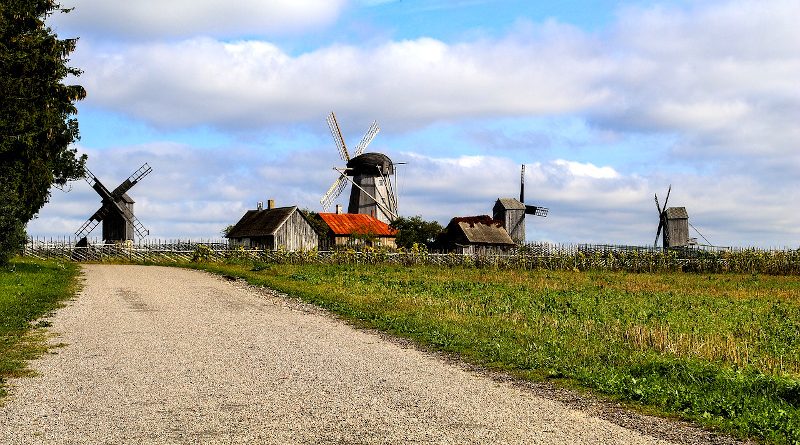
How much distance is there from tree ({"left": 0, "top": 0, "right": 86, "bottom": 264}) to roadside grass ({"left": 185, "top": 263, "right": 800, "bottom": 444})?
13.0 meters

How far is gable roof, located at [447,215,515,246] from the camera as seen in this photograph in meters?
82.8

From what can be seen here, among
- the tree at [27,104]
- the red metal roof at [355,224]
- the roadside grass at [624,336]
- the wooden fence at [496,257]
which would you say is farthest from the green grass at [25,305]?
the red metal roof at [355,224]

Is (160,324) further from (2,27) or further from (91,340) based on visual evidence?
(2,27)

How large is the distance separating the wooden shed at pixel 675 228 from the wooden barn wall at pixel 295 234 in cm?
4307

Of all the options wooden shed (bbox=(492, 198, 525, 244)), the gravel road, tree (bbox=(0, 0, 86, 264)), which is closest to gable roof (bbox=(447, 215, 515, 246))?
wooden shed (bbox=(492, 198, 525, 244))

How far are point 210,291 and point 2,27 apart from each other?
15.8 meters

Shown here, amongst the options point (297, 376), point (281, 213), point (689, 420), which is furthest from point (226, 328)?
point (281, 213)

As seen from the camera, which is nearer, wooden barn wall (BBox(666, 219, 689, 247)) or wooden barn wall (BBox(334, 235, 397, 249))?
wooden barn wall (BBox(334, 235, 397, 249))

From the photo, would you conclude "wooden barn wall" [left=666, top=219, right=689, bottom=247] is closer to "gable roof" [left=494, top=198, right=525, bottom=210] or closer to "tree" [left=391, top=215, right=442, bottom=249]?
"gable roof" [left=494, top=198, right=525, bottom=210]

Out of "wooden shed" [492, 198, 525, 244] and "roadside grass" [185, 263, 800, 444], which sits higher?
"wooden shed" [492, 198, 525, 244]

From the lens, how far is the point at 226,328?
22562mm

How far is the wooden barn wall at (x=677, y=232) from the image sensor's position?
96.0 metres

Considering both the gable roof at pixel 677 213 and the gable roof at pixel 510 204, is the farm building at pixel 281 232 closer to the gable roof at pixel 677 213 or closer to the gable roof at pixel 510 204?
the gable roof at pixel 510 204

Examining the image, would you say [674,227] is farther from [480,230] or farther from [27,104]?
[27,104]
